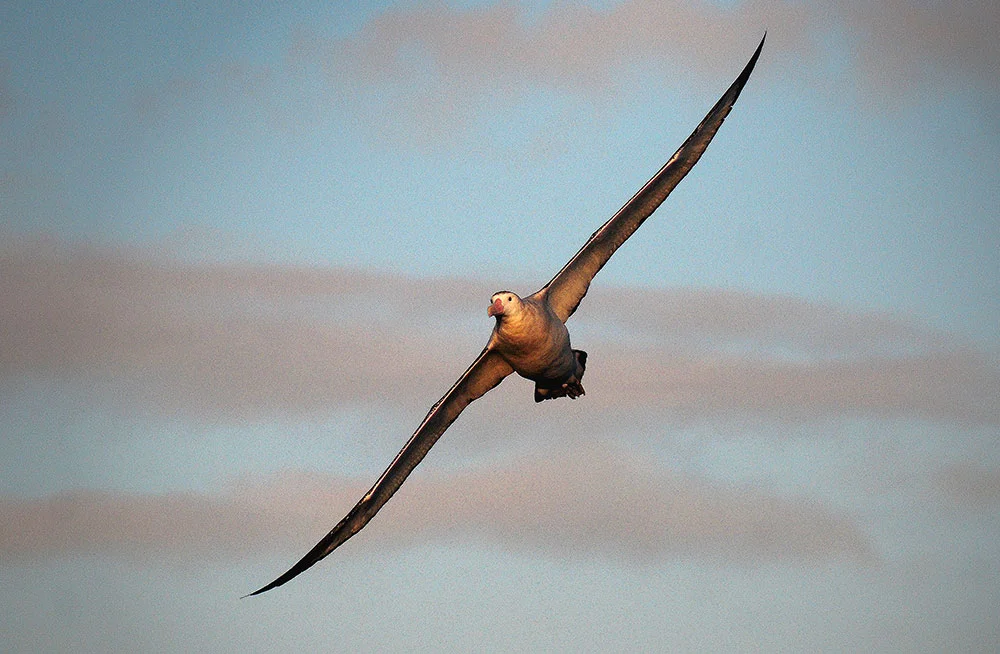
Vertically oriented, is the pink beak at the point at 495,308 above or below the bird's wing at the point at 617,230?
below

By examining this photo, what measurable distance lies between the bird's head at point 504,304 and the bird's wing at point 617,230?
2384 millimetres

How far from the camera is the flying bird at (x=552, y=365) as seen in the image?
30344 millimetres

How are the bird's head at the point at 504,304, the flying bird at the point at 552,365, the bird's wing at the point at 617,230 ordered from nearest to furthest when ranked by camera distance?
the bird's head at the point at 504,304 < the flying bird at the point at 552,365 < the bird's wing at the point at 617,230

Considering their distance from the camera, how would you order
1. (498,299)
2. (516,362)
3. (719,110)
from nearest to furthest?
(498,299)
(516,362)
(719,110)

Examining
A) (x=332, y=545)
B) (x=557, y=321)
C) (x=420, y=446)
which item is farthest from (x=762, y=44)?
(x=332, y=545)

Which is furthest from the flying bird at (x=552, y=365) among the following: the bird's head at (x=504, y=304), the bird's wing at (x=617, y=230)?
the bird's head at (x=504, y=304)

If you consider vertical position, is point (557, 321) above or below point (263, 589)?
above

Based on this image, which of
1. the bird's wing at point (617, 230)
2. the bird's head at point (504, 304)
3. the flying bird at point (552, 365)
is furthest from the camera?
the bird's wing at point (617, 230)

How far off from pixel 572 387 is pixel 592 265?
8.02 feet

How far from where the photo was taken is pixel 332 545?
31.2 metres

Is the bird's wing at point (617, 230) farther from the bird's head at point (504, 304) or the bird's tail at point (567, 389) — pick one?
the bird's head at point (504, 304)

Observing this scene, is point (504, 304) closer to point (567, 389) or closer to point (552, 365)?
point (552, 365)

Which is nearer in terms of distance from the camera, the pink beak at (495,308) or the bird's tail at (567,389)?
the pink beak at (495,308)

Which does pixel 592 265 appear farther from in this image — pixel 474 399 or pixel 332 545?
pixel 332 545
